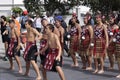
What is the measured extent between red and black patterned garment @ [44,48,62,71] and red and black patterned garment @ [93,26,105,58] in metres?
2.58

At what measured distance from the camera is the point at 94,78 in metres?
11.1

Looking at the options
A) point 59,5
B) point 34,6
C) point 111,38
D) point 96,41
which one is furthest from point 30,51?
point 59,5

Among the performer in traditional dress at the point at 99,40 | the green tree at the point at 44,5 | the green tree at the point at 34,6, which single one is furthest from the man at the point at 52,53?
the green tree at the point at 34,6

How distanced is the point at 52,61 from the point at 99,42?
9.00ft

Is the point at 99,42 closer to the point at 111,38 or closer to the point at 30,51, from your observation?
the point at 111,38

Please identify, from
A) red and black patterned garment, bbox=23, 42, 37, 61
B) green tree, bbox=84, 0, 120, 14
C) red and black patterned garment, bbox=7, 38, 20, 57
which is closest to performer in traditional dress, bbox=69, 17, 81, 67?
red and black patterned garment, bbox=7, 38, 20, 57

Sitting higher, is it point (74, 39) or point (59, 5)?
point (59, 5)

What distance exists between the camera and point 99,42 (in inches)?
462

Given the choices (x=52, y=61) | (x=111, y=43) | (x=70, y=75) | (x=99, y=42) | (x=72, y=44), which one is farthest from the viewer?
(x=72, y=44)

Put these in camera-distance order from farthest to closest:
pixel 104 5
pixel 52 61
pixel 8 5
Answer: pixel 8 5
pixel 104 5
pixel 52 61

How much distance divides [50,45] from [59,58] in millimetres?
444

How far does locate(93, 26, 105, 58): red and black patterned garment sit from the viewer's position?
1165 centimetres

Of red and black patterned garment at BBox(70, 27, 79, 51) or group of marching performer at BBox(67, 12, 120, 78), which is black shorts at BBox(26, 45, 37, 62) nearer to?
group of marching performer at BBox(67, 12, 120, 78)

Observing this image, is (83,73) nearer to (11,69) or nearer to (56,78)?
(56,78)
